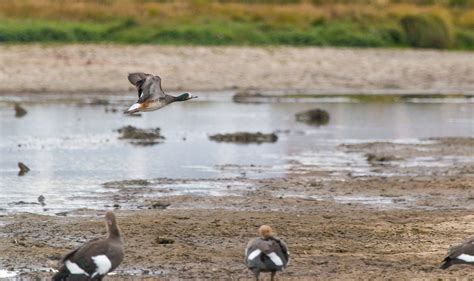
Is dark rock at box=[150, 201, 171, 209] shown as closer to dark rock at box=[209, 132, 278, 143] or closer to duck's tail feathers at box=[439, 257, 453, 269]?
duck's tail feathers at box=[439, 257, 453, 269]

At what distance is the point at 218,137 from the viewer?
22516 millimetres

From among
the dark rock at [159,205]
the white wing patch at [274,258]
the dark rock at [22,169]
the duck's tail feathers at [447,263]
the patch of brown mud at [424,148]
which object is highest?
the white wing patch at [274,258]

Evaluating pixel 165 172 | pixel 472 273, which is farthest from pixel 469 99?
pixel 472 273

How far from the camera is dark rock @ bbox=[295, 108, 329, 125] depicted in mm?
26016

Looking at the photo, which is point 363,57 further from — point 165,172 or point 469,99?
point 165,172

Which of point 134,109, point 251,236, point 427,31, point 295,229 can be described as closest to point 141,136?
point 134,109

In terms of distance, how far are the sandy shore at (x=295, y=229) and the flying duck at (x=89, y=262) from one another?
1.93 ft

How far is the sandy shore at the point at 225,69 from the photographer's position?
3177 cm

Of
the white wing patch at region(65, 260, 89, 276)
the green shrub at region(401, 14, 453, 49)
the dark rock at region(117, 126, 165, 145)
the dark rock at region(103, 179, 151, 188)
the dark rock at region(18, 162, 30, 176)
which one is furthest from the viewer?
the green shrub at region(401, 14, 453, 49)

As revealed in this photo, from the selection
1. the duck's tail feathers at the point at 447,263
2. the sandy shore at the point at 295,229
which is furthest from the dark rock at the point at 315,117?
the duck's tail feathers at the point at 447,263

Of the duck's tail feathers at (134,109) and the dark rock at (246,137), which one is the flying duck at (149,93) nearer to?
the duck's tail feathers at (134,109)

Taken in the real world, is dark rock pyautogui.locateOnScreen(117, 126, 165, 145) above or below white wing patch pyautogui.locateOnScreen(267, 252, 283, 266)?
below

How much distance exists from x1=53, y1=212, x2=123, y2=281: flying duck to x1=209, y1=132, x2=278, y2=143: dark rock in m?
12.1

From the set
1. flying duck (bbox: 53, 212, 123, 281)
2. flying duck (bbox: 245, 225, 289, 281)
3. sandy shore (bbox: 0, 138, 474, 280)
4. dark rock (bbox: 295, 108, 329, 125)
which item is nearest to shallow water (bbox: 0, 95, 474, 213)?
dark rock (bbox: 295, 108, 329, 125)
